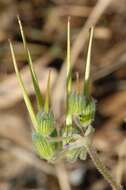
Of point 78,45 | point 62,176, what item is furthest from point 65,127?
point 78,45

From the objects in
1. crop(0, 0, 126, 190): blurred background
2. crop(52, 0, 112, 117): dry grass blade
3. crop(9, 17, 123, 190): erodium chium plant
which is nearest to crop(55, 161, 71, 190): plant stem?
crop(0, 0, 126, 190): blurred background

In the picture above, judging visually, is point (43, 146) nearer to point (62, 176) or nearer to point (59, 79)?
point (62, 176)

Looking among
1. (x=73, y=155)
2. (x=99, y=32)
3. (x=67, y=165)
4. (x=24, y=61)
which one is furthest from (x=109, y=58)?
(x=73, y=155)

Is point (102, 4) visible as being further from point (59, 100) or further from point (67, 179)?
point (67, 179)

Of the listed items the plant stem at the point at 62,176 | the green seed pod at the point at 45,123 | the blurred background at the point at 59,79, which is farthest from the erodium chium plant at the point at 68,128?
the plant stem at the point at 62,176

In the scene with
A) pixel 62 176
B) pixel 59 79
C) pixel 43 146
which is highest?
pixel 43 146

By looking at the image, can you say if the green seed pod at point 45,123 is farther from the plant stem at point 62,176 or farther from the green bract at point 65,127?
the plant stem at point 62,176
